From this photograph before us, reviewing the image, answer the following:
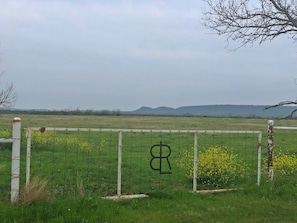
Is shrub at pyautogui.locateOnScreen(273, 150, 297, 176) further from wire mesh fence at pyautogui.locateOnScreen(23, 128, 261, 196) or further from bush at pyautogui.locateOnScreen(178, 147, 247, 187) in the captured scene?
bush at pyautogui.locateOnScreen(178, 147, 247, 187)

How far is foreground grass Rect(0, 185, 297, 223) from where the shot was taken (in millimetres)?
6015

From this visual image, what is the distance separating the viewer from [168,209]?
22.6 ft

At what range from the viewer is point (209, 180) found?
30.7ft

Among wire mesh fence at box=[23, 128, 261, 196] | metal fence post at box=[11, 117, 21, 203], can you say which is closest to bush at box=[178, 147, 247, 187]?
wire mesh fence at box=[23, 128, 261, 196]

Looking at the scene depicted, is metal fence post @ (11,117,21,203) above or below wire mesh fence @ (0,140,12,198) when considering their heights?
above

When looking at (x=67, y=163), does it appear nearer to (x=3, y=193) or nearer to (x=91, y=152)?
(x=91, y=152)

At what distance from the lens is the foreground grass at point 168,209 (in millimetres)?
6015

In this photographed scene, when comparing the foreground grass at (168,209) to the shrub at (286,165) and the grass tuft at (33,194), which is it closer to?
the grass tuft at (33,194)

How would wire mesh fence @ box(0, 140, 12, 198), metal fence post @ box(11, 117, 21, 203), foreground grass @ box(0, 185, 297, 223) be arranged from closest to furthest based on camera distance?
foreground grass @ box(0, 185, 297, 223) → metal fence post @ box(11, 117, 21, 203) → wire mesh fence @ box(0, 140, 12, 198)

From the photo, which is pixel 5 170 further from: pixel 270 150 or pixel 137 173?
pixel 270 150

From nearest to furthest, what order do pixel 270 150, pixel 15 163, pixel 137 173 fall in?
pixel 15 163
pixel 270 150
pixel 137 173

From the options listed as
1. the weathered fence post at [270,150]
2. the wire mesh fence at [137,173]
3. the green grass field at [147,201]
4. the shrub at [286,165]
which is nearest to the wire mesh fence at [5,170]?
the green grass field at [147,201]

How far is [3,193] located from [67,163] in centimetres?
496

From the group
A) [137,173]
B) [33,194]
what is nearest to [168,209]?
[33,194]
